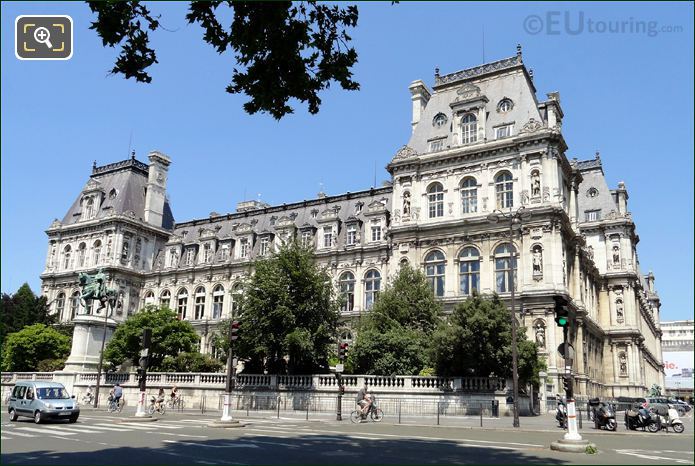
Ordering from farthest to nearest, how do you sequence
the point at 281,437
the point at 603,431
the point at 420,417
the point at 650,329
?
the point at 650,329 → the point at 420,417 → the point at 603,431 → the point at 281,437

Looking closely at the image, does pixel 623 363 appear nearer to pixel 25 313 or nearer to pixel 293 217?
pixel 293 217

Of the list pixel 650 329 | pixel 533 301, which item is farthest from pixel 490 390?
pixel 650 329

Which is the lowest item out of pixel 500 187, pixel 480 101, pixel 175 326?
pixel 175 326

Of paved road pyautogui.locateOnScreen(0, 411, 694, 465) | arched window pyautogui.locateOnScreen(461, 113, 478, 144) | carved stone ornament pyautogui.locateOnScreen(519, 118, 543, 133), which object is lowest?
paved road pyautogui.locateOnScreen(0, 411, 694, 465)

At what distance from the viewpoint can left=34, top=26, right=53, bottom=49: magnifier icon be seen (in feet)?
30.7

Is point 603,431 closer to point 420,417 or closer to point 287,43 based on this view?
point 420,417

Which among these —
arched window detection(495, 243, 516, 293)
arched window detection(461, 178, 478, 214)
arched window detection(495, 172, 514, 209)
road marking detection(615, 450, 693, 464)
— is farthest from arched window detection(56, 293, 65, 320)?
road marking detection(615, 450, 693, 464)

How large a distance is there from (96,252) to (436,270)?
41560 mm

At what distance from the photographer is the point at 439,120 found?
Result: 51938 mm

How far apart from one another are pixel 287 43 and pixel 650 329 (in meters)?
98.8

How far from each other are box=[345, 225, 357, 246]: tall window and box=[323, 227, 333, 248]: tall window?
6.61ft

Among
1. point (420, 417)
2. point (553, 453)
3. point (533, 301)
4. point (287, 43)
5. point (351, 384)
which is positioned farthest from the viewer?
point (533, 301)

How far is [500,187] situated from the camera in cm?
4672

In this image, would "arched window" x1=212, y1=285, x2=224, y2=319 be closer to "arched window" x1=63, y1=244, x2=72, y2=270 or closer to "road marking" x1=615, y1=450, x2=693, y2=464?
"arched window" x1=63, y1=244, x2=72, y2=270
